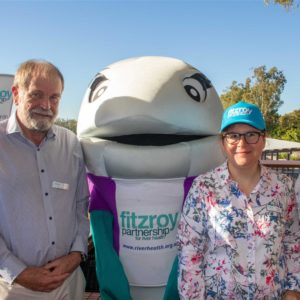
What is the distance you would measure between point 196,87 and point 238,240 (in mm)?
1134

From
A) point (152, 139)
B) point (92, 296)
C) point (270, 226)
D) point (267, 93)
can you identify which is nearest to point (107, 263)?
point (152, 139)

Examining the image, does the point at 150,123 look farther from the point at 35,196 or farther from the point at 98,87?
the point at 35,196

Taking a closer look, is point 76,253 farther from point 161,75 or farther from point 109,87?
point 161,75

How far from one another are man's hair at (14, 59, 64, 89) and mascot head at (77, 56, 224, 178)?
42cm

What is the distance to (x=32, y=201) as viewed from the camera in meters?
2.03

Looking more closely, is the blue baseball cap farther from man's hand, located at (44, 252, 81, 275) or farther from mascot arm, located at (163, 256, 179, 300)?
man's hand, located at (44, 252, 81, 275)

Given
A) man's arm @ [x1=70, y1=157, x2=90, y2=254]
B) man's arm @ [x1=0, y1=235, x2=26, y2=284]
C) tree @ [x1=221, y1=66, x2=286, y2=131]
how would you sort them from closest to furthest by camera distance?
man's arm @ [x1=0, y1=235, x2=26, y2=284] < man's arm @ [x1=70, y1=157, x2=90, y2=254] < tree @ [x1=221, y1=66, x2=286, y2=131]

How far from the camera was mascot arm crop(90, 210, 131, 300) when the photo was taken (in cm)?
239

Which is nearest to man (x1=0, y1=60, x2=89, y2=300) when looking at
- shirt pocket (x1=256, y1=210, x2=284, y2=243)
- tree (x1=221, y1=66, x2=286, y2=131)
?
shirt pocket (x1=256, y1=210, x2=284, y2=243)

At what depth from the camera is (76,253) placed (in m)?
2.23

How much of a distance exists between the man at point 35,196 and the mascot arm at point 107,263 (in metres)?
0.23

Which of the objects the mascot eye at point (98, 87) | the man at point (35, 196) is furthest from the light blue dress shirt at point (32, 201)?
the mascot eye at point (98, 87)

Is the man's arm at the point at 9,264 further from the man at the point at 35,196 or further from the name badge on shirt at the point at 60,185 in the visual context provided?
A: the name badge on shirt at the point at 60,185

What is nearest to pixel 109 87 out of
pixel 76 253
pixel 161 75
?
pixel 161 75
